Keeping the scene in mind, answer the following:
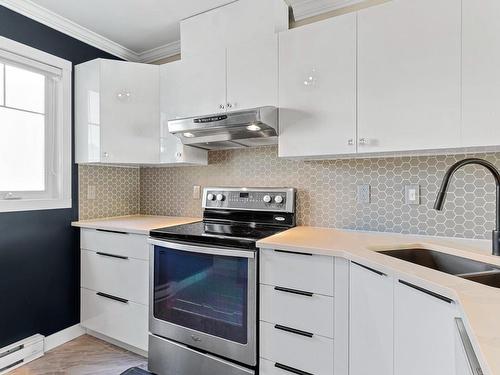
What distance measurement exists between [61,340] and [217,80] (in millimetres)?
2308

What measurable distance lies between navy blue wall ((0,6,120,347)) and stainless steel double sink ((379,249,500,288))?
7.56ft

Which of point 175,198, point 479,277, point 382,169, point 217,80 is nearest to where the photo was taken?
point 479,277

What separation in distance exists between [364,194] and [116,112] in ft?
6.33

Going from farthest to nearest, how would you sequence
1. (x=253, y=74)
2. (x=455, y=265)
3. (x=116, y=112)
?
(x=116, y=112) → (x=253, y=74) → (x=455, y=265)

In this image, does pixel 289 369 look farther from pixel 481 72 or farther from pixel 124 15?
pixel 124 15

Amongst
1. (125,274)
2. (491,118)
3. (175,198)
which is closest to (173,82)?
(175,198)

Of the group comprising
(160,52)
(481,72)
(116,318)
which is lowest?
(116,318)

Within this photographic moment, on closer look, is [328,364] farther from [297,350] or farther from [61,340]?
[61,340]

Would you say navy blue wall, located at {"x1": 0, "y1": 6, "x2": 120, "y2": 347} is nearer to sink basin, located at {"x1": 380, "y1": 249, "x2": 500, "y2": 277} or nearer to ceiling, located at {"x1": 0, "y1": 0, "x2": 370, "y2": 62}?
ceiling, located at {"x1": 0, "y1": 0, "x2": 370, "y2": 62}

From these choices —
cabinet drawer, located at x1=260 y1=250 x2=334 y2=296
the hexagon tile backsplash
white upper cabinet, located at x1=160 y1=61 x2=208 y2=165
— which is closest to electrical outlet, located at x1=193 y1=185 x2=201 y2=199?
the hexagon tile backsplash

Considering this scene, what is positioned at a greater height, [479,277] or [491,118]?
[491,118]

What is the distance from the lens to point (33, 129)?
2.21m

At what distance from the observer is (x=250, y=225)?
2.22 meters

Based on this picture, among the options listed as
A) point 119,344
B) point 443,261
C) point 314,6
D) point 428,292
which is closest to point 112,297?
point 119,344
